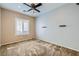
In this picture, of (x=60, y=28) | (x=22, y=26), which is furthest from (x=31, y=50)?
(x=60, y=28)

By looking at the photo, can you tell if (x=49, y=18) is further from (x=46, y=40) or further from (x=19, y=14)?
(x=19, y=14)

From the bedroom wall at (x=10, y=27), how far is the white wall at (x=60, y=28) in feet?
0.85

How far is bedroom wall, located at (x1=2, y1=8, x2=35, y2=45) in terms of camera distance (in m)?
1.36

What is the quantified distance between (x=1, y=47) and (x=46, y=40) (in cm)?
109

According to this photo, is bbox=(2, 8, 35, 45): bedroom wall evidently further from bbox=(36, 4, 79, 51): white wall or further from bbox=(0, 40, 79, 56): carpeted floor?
bbox=(36, 4, 79, 51): white wall

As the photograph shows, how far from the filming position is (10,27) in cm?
141

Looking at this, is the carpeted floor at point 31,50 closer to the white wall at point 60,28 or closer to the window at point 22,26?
the white wall at point 60,28

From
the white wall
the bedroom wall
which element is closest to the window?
the bedroom wall

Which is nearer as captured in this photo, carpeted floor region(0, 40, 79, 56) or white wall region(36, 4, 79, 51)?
carpeted floor region(0, 40, 79, 56)

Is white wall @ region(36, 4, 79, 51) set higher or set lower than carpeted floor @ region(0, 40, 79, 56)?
higher

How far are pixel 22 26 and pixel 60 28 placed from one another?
93 centimetres

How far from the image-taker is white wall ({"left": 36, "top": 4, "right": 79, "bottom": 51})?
5.31 ft

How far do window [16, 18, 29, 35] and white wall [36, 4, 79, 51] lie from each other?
275 mm

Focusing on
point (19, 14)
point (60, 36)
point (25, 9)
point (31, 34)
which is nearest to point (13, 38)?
point (31, 34)
